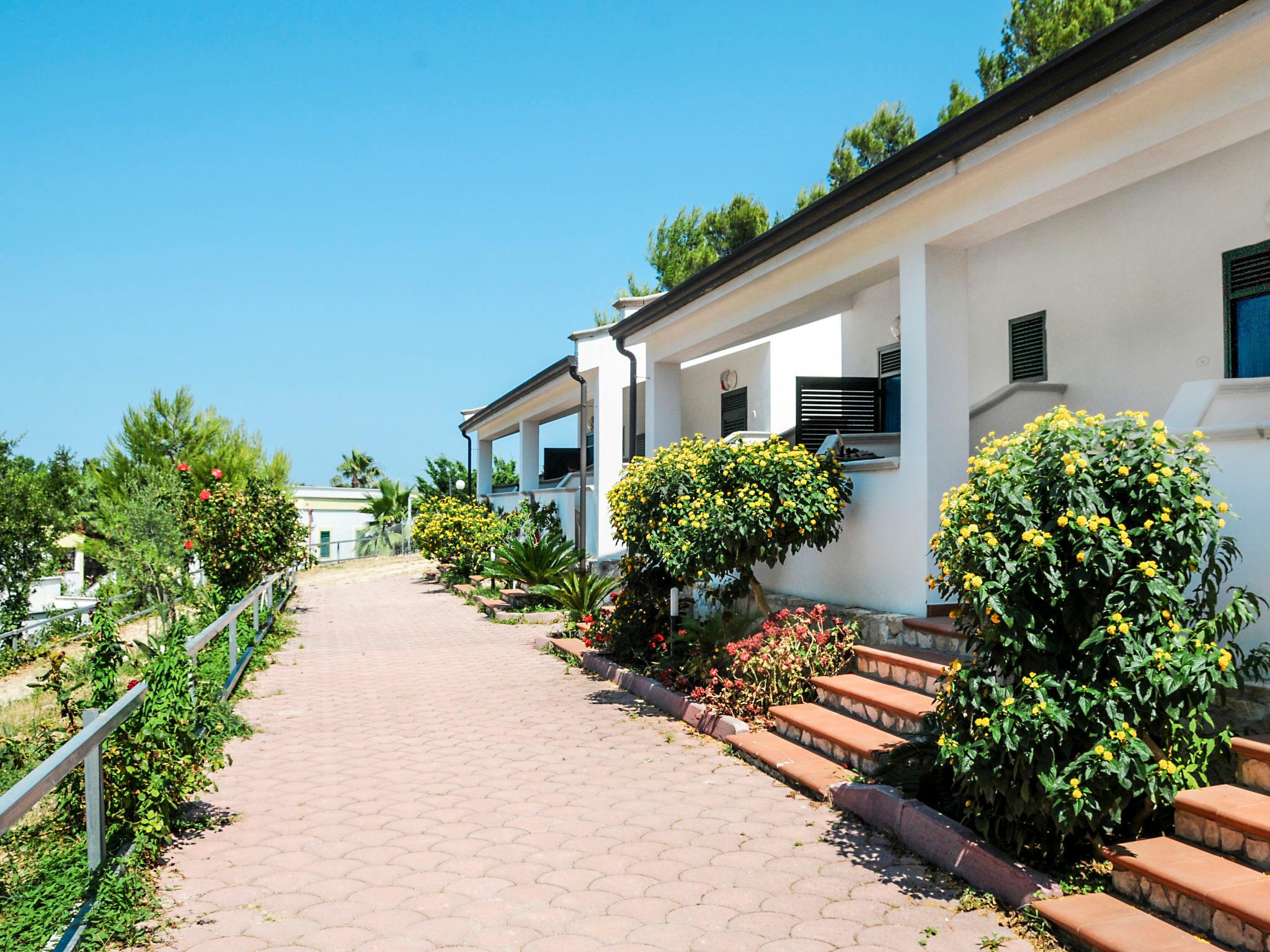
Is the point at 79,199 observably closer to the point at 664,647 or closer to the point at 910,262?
the point at 664,647

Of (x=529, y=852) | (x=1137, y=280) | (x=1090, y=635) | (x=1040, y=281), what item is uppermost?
(x=1040, y=281)

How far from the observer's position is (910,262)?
7.16m

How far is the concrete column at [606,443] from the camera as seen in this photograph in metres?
15.0

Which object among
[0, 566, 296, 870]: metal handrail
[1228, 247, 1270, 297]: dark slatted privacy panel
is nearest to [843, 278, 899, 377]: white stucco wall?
[1228, 247, 1270, 297]: dark slatted privacy panel

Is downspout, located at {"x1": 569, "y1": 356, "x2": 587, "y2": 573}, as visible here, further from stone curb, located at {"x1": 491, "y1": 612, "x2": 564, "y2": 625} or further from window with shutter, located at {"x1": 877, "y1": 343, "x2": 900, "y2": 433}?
window with shutter, located at {"x1": 877, "y1": 343, "x2": 900, "y2": 433}

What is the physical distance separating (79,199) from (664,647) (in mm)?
17146

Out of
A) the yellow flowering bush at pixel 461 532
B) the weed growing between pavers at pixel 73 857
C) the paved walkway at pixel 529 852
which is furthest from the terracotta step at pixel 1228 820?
the yellow flowering bush at pixel 461 532

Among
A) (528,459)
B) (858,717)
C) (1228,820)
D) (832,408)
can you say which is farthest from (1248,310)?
(528,459)

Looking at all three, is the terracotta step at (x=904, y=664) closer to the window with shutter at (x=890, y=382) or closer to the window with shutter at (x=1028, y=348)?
the window with shutter at (x=1028, y=348)

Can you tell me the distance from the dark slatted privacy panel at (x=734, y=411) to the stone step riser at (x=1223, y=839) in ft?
36.1

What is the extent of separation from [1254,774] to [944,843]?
133cm

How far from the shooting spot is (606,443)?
15.2 meters

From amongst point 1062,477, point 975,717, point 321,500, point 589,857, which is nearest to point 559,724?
point 589,857

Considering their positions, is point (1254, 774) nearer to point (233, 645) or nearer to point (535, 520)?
point (233, 645)
